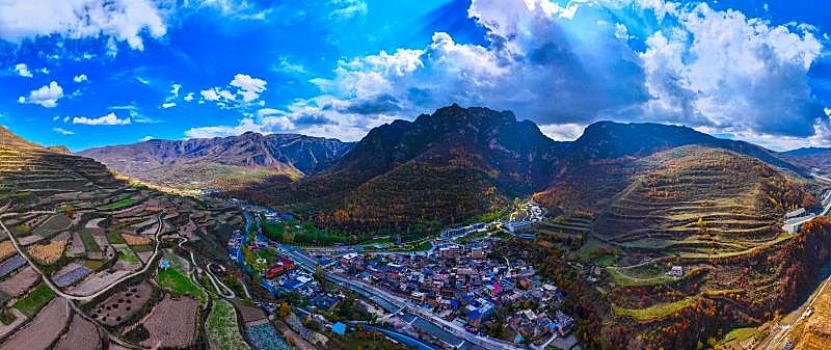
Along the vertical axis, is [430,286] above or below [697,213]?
below

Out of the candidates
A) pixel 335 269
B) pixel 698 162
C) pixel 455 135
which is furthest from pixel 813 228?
pixel 455 135

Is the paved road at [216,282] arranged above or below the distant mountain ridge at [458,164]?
below

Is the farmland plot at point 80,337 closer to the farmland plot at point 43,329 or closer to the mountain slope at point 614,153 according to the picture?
the farmland plot at point 43,329

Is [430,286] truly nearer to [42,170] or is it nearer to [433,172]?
[433,172]

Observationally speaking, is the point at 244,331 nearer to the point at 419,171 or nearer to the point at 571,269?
the point at 571,269

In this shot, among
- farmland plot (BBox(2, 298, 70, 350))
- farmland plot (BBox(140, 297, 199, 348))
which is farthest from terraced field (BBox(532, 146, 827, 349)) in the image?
farmland plot (BBox(2, 298, 70, 350))

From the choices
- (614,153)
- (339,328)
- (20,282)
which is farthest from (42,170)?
(614,153)

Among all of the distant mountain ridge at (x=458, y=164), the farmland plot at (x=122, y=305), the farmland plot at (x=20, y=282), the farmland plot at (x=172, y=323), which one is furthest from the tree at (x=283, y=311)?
the distant mountain ridge at (x=458, y=164)

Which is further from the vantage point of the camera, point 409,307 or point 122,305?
point 409,307
